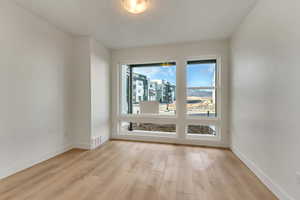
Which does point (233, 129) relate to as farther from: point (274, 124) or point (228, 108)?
point (274, 124)

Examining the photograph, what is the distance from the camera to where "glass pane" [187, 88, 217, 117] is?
3.54m

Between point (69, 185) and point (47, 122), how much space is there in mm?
1422

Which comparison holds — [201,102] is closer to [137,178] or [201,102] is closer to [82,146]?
[137,178]

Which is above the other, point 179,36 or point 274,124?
point 179,36

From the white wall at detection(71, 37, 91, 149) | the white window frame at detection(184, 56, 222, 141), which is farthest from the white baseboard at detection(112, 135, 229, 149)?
the white wall at detection(71, 37, 91, 149)

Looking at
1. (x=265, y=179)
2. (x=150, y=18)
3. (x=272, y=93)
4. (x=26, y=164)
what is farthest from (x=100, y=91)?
(x=265, y=179)

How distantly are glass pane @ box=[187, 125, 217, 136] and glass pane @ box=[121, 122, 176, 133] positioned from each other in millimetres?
465

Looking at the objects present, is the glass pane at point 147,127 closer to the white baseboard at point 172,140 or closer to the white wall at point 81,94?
the white baseboard at point 172,140

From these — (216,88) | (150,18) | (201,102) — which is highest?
(150,18)

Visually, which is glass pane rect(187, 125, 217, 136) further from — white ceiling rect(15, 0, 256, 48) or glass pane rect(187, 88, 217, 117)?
white ceiling rect(15, 0, 256, 48)

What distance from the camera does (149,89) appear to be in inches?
159

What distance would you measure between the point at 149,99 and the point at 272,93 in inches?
109

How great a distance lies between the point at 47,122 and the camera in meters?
2.63

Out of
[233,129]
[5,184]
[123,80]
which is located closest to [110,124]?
[123,80]
